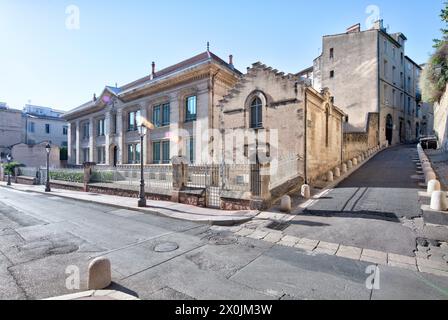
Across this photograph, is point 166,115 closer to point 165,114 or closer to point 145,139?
point 165,114

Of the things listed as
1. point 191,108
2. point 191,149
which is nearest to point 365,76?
point 191,108

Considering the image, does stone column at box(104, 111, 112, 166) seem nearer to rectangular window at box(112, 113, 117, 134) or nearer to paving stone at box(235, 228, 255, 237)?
rectangular window at box(112, 113, 117, 134)

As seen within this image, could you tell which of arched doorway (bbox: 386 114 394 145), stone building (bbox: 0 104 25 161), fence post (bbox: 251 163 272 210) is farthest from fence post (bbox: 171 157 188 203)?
stone building (bbox: 0 104 25 161)

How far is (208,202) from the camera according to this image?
1048 cm

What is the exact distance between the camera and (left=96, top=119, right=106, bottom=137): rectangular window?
30019 millimetres

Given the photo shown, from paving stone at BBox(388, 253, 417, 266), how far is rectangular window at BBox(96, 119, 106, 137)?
105 feet

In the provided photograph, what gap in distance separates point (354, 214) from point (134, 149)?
915 inches

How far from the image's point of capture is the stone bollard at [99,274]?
3.76 m

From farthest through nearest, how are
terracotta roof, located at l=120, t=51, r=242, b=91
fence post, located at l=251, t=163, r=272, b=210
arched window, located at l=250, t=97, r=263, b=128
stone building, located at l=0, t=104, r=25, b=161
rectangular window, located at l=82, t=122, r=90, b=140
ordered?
stone building, located at l=0, t=104, r=25, b=161 → rectangular window, located at l=82, t=122, r=90, b=140 → terracotta roof, located at l=120, t=51, r=242, b=91 → arched window, located at l=250, t=97, r=263, b=128 → fence post, located at l=251, t=163, r=272, b=210

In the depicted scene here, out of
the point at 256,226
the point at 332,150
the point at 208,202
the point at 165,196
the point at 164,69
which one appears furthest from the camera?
the point at 164,69

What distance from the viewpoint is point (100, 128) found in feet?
99.9

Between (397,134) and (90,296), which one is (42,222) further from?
(397,134)

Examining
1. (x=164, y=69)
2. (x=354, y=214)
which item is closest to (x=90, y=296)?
(x=354, y=214)

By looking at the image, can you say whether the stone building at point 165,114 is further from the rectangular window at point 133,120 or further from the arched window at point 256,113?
the arched window at point 256,113
